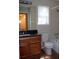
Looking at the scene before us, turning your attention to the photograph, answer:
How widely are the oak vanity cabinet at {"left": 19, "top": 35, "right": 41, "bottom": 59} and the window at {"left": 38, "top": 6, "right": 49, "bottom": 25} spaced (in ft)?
4.03

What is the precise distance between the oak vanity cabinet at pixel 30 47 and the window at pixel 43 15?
1228 mm

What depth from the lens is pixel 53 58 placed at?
4.14 meters

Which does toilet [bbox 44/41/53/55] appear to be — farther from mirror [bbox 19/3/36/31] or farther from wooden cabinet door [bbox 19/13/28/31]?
wooden cabinet door [bbox 19/13/28/31]

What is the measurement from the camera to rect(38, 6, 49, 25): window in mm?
5121

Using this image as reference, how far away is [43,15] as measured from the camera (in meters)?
5.30

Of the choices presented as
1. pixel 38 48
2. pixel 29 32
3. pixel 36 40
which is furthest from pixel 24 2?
pixel 38 48

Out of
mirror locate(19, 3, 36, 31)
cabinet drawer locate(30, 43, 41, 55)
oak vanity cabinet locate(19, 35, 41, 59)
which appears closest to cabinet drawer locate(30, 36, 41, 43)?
oak vanity cabinet locate(19, 35, 41, 59)

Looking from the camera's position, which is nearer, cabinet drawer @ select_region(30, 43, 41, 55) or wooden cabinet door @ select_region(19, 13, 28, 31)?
cabinet drawer @ select_region(30, 43, 41, 55)

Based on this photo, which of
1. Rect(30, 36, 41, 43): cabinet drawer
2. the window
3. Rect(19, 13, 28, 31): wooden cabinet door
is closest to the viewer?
Rect(30, 36, 41, 43): cabinet drawer

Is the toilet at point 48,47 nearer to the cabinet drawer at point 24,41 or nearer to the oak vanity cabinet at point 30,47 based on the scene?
the oak vanity cabinet at point 30,47

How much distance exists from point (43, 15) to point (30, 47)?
1.98 m

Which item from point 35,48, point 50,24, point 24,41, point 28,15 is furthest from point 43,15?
point 24,41

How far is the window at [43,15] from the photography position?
512cm
